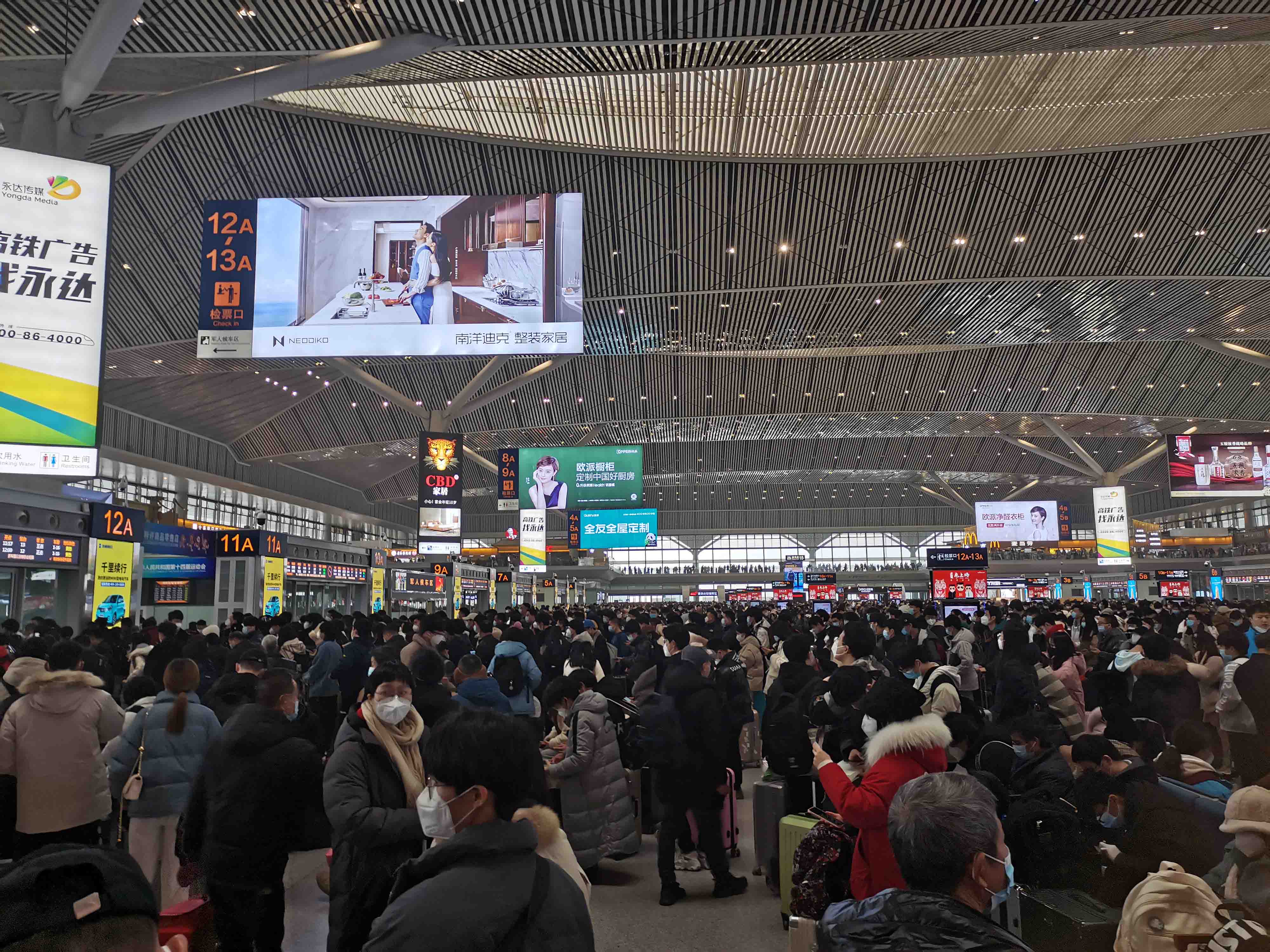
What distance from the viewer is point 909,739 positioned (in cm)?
378

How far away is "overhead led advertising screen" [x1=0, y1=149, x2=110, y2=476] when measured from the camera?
8.27m

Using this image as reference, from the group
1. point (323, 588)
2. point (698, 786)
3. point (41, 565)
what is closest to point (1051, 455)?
point (323, 588)

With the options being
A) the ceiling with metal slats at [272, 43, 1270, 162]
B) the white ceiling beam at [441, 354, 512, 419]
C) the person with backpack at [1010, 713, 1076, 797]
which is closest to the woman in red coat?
the person with backpack at [1010, 713, 1076, 797]

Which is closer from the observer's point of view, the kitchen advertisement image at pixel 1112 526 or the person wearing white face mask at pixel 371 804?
the person wearing white face mask at pixel 371 804

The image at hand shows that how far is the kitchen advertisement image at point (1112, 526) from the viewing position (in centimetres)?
3175

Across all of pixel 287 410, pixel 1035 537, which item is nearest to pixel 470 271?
pixel 287 410

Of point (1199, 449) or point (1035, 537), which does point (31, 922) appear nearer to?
point (1199, 449)

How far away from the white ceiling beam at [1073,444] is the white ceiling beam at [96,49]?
1353 inches

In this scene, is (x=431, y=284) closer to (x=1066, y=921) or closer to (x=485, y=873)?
(x=1066, y=921)

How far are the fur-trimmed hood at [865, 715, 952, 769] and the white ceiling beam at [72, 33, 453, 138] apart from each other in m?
11.3

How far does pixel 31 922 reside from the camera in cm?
127

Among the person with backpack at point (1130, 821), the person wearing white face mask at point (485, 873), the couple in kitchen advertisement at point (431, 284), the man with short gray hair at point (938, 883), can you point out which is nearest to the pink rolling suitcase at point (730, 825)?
the person with backpack at point (1130, 821)

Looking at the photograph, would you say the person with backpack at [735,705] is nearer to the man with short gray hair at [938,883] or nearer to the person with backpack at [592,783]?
the person with backpack at [592,783]

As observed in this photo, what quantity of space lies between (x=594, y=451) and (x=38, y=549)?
15.6 meters
